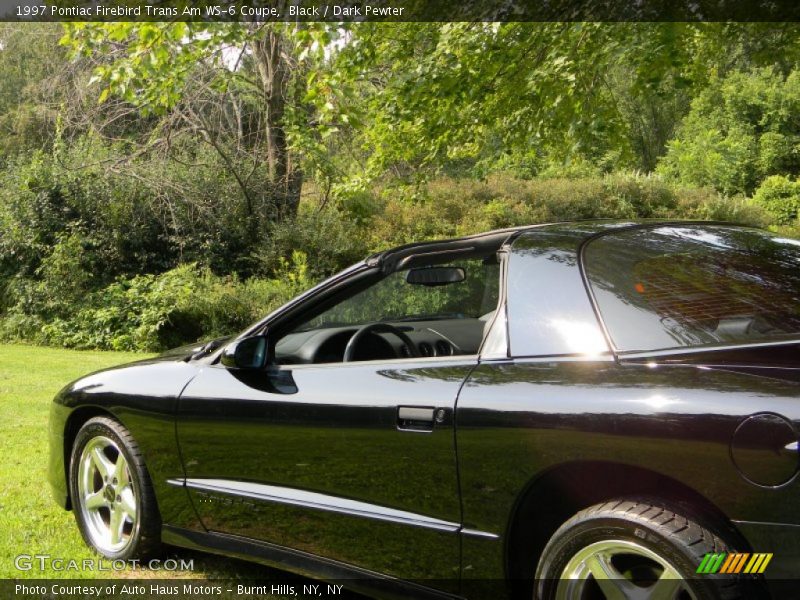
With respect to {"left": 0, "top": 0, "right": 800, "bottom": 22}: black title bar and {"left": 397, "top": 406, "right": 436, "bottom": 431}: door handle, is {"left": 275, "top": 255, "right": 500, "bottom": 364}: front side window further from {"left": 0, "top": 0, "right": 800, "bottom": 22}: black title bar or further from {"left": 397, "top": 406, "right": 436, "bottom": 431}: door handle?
{"left": 0, "top": 0, "right": 800, "bottom": 22}: black title bar

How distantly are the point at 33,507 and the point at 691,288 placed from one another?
12.9 feet

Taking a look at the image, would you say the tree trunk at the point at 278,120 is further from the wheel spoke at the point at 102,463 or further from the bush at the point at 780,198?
the bush at the point at 780,198

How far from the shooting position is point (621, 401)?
229 centimetres

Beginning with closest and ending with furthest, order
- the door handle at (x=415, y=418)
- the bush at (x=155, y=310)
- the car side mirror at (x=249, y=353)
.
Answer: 1. the door handle at (x=415, y=418)
2. the car side mirror at (x=249, y=353)
3. the bush at (x=155, y=310)

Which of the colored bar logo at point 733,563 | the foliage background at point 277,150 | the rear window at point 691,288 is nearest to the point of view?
the colored bar logo at point 733,563

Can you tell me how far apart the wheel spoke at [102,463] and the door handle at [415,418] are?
1.87 meters

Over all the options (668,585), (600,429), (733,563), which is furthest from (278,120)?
(733,563)

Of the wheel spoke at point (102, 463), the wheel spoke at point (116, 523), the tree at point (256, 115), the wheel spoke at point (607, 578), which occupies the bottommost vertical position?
the wheel spoke at point (116, 523)

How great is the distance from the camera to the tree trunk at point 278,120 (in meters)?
16.5

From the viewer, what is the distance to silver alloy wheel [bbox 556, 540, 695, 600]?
2201mm

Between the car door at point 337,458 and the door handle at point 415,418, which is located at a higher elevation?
the door handle at point 415,418

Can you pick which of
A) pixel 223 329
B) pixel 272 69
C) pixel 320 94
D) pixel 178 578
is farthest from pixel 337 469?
pixel 272 69

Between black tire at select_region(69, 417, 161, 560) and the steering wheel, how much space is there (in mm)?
1138

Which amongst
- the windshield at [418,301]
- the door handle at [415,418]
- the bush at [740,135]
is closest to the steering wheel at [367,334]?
the windshield at [418,301]
